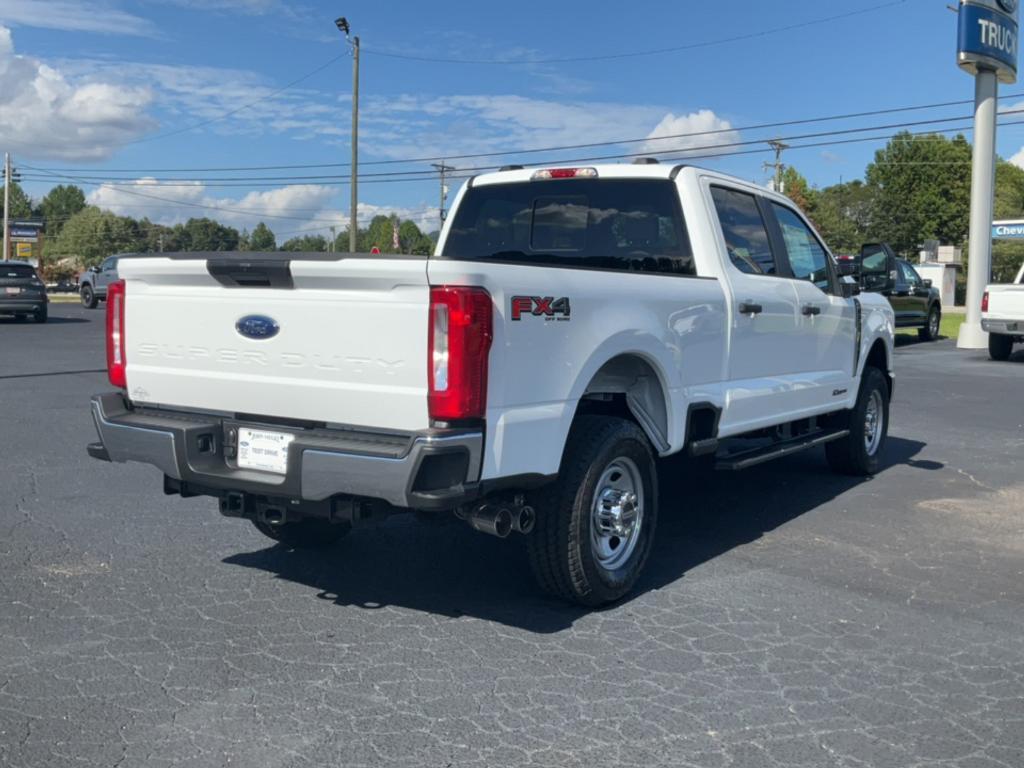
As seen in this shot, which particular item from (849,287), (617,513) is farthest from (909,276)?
(617,513)

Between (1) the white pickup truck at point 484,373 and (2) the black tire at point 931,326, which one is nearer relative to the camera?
(1) the white pickup truck at point 484,373

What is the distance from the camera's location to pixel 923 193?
73.7m

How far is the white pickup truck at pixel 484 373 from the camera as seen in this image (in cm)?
399

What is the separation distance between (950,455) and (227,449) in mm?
7019

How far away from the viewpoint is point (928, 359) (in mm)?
19812

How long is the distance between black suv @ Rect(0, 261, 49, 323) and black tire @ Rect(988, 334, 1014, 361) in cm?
2242

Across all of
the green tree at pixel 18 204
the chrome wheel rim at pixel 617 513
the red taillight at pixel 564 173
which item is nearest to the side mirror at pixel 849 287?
the red taillight at pixel 564 173

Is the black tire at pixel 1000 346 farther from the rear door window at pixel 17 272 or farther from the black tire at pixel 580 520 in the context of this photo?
the rear door window at pixel 17 272

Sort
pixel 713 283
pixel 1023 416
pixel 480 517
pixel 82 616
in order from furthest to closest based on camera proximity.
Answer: pixel 1023 416
pixel 713 283
pixel 82 616
pixel 480 517

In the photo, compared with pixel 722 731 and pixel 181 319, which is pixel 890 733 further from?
pixel 181 319

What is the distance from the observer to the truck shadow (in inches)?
194

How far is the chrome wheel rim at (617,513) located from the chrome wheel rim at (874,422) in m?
3.84

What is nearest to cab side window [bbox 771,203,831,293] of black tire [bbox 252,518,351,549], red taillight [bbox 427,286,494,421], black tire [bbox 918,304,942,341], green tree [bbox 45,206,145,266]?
black tire [bbox 252,518,351,549]

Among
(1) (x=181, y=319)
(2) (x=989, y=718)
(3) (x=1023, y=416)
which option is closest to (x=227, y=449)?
(1) (x=181, y=319)
